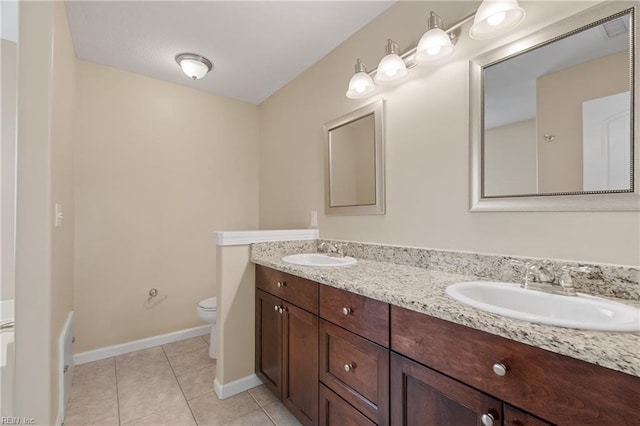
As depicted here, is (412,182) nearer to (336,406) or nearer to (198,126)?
(336,406)

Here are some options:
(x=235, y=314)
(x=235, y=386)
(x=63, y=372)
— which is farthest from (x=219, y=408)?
(x=63, y=372)

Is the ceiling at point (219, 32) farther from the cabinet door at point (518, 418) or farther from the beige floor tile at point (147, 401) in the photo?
the beige floor tile at point (147, 401)

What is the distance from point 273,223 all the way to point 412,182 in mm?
1700

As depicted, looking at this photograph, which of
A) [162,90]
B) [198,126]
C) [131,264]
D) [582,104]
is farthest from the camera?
[198,126]

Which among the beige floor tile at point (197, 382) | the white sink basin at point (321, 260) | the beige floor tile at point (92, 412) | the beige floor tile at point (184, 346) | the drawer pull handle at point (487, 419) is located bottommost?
the beige floor tile at point (184, 346)

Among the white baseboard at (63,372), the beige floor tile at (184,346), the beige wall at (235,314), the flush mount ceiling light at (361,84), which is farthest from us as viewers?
the beige floor tile at (184,346)

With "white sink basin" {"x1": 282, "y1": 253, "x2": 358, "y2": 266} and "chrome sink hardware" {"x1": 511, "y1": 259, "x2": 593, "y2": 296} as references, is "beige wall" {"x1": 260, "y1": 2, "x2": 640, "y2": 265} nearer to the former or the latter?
"chrome sink hardware" {"x1": 511, "y1": 259, "x2": 593, "y2": 296}

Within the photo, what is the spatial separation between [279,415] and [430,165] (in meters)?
1.66

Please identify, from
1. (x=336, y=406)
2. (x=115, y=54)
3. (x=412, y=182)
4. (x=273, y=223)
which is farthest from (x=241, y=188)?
(x=336, y=406)

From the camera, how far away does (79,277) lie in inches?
89.6

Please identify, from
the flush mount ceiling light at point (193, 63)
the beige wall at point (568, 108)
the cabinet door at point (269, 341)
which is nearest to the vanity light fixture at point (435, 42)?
the beige wall at point (568, 108)

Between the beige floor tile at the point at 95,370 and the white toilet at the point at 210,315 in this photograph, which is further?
the white toilet at the point at 210,315

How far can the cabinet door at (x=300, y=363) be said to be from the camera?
1.39 m

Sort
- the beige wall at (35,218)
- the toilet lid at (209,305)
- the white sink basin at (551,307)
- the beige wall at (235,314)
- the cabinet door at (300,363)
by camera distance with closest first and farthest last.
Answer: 1. the white sink basin at (551,307)
2. the beige wall at (35,218)
3. the cabinet door at (300,363)
4. the beige wall at (235,314)
5. the toilet lid at (209,305)
